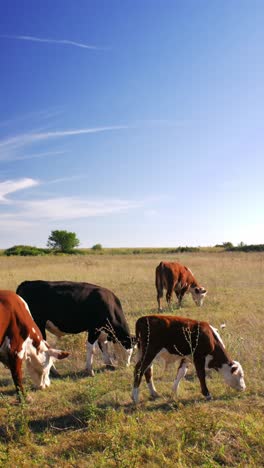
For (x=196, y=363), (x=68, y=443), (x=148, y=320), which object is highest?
(x=148, y=320)

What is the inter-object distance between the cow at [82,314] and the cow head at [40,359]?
144cm

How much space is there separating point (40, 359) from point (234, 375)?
2.87 metres

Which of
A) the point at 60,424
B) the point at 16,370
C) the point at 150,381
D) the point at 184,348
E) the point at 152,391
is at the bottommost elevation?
the point at 60,424

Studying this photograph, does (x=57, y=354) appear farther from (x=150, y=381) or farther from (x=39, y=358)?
(x=150, y=381)

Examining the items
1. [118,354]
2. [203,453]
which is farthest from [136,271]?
[203,453]

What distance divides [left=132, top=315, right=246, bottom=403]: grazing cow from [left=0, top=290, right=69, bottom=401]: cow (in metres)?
1.23

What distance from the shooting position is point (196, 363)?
631cm

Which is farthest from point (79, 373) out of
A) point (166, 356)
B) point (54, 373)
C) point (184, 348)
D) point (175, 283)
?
point (175, 283)

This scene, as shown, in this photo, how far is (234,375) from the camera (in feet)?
20.6

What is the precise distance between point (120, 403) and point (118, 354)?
6.57 feet

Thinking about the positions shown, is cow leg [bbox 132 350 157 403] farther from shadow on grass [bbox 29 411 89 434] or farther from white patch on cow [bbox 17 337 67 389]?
white patch on cow [bbox 17 337 67 389]

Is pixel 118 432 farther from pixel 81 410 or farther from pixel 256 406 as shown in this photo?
pixel 256 406

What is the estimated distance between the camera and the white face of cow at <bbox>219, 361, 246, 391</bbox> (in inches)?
247

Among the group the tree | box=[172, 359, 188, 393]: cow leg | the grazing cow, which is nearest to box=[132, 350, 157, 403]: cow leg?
the grazing cow
